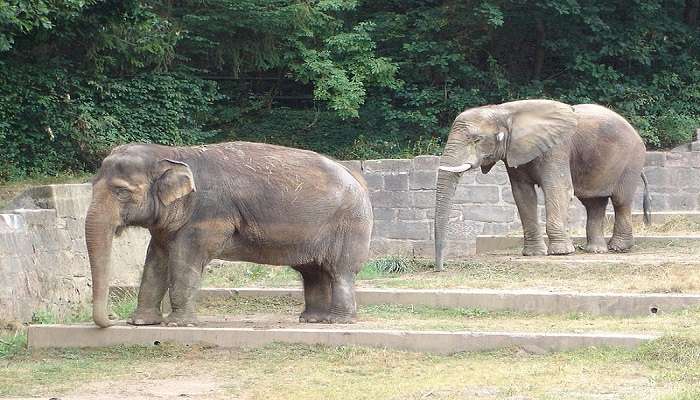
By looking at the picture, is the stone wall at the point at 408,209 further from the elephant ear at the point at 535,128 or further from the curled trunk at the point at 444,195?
the elephant ear at the point at 535,128

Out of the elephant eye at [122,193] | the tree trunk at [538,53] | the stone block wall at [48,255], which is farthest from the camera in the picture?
the tree trunk at [538,53]

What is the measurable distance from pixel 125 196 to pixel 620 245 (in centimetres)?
925

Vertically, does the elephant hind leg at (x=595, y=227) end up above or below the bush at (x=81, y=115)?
below

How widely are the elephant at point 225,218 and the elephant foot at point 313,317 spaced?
0.01 m

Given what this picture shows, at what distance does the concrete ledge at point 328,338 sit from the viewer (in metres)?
10.1

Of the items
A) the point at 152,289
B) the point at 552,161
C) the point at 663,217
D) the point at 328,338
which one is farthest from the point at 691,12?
the point at 328,338

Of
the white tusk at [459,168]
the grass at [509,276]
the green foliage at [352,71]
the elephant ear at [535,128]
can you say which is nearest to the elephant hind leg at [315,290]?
the grass at [509,276]

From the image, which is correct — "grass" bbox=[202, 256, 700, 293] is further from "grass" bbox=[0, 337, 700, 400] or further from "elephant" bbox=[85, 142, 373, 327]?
"grass" bbox=[0, 337, 700, 400]

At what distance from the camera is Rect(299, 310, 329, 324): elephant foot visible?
11688 mm

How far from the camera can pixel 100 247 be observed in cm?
1041

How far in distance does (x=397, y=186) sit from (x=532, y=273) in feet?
23.9

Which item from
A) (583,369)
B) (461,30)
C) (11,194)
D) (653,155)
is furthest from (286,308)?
(461,30)

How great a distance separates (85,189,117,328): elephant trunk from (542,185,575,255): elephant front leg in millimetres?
8152

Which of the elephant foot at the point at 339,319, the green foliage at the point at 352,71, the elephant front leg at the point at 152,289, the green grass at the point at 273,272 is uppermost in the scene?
the green foliage at the point at 352,71
